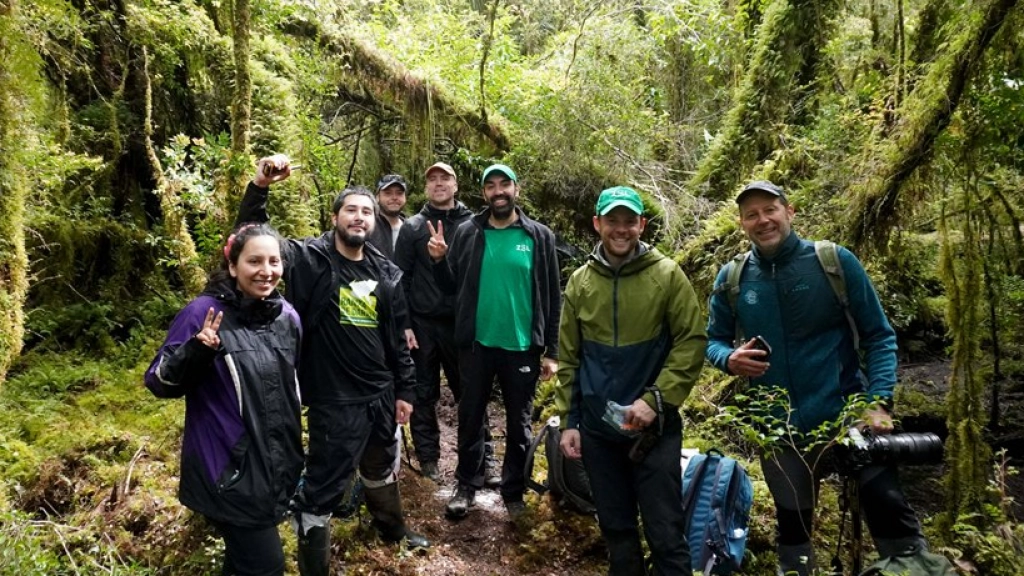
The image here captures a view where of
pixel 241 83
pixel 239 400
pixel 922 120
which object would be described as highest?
pixel 241 83

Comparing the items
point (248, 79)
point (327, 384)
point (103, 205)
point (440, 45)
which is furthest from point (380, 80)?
point (327, 384)

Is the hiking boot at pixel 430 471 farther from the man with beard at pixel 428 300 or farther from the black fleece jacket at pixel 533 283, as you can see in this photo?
the black fleece jacket at pixel 533 283

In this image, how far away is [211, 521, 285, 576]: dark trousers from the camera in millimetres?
2801

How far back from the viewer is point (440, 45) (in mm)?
11508

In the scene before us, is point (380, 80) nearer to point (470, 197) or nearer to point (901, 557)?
point (470, 197)

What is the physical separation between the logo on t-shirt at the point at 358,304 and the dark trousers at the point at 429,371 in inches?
57.8

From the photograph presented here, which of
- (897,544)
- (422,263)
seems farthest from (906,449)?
(422,263)

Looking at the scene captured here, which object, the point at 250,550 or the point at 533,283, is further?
the point at 533,283

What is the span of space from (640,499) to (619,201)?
165cm

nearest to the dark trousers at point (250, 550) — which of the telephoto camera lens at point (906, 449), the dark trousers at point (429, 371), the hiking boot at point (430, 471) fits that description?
the dark trousers at point (429, 371)

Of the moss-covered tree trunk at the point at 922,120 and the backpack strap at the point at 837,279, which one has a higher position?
the moss-covered tree trunk at the point at 922,120

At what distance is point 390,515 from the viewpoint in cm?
416

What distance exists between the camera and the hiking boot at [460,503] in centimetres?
463

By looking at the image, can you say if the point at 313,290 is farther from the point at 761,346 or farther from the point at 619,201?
the point at 761,346
